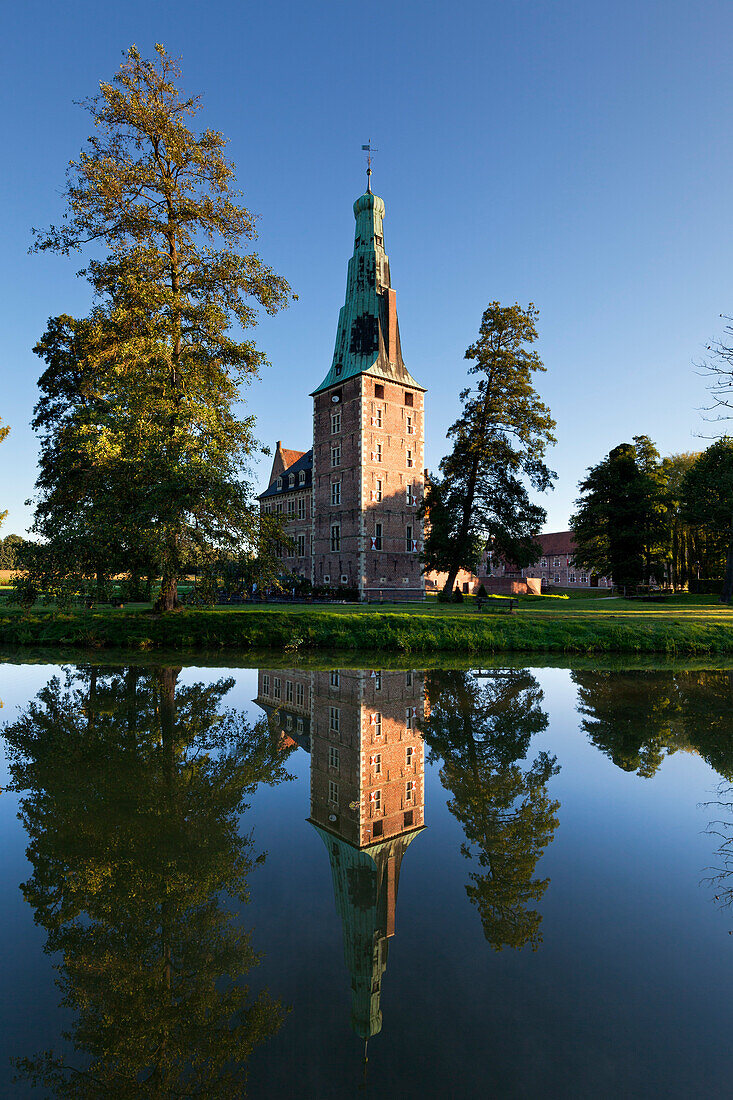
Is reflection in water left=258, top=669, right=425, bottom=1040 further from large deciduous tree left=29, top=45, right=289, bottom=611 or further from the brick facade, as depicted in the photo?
the brick facade

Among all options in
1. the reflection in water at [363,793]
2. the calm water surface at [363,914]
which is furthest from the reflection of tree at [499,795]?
the reflection in water at [363,793]

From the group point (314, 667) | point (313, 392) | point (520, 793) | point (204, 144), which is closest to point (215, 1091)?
point (520, 793)

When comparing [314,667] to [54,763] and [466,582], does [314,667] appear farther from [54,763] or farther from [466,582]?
[466,582]

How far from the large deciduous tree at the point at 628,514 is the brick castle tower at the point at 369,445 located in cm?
1539

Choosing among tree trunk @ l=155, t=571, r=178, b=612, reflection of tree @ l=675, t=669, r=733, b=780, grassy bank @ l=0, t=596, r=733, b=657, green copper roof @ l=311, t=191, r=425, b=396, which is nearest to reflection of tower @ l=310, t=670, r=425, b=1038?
reflection of tree @ l=675, t=669, r=733, b=780

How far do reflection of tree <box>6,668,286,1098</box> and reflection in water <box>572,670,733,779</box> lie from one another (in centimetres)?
479

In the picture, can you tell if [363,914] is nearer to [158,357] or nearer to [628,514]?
[158,357]

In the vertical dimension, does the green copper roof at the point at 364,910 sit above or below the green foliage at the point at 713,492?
below

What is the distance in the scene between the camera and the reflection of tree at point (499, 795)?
3818 millimetres

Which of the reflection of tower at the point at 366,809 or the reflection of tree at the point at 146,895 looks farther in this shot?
the reflection of tower at the point at 366,809

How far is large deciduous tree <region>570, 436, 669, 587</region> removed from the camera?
45.5 meters

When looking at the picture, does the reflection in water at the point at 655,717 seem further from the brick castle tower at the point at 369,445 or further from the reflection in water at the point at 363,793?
the brick castle tower at the point at 369,445

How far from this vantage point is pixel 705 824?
5.30 meters

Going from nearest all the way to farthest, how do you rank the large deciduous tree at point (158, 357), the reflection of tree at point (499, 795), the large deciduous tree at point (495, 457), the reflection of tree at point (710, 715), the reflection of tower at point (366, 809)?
the reflection of tower at point (366, 809), the reflection of tree at point (499, 795), the reflection of tree at point (710, 715), the large deciduous tree at point (158, 357), the large deciduous tree at point (495, 457)
